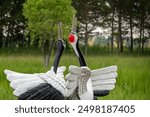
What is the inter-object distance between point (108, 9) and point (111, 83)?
12070 millimetres

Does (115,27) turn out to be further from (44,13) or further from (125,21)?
(44,13)

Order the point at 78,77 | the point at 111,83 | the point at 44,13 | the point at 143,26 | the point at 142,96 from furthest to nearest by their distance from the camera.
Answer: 1. the point at 143,26
2. the point at 44,13
3. the point at 142,96
4. the point at 111,83
5. the point at 78,77

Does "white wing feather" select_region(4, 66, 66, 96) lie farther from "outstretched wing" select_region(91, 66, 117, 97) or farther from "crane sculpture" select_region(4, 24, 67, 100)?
"outstretched wing" select_region(91, 66, 117, 97)

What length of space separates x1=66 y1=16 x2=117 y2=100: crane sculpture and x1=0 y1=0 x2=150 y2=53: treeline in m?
10.7

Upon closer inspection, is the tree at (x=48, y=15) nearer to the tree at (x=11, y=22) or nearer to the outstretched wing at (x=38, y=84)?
the outstretched wing at (x=38, y=84)

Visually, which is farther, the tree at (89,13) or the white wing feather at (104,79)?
the tree at (89,13)

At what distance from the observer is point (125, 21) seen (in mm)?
16953

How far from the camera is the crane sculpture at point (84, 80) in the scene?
3.58 meters

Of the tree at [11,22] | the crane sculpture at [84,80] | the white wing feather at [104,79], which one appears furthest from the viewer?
the tree at [11,22]

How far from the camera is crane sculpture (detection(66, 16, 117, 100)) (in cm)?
358

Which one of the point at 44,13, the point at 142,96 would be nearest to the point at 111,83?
the point at 142,96

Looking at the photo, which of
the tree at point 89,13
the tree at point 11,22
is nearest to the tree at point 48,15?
the tree at point 89,13

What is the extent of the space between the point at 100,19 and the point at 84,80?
12377 millimetres

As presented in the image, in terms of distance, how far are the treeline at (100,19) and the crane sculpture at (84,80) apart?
10674 millimetres
